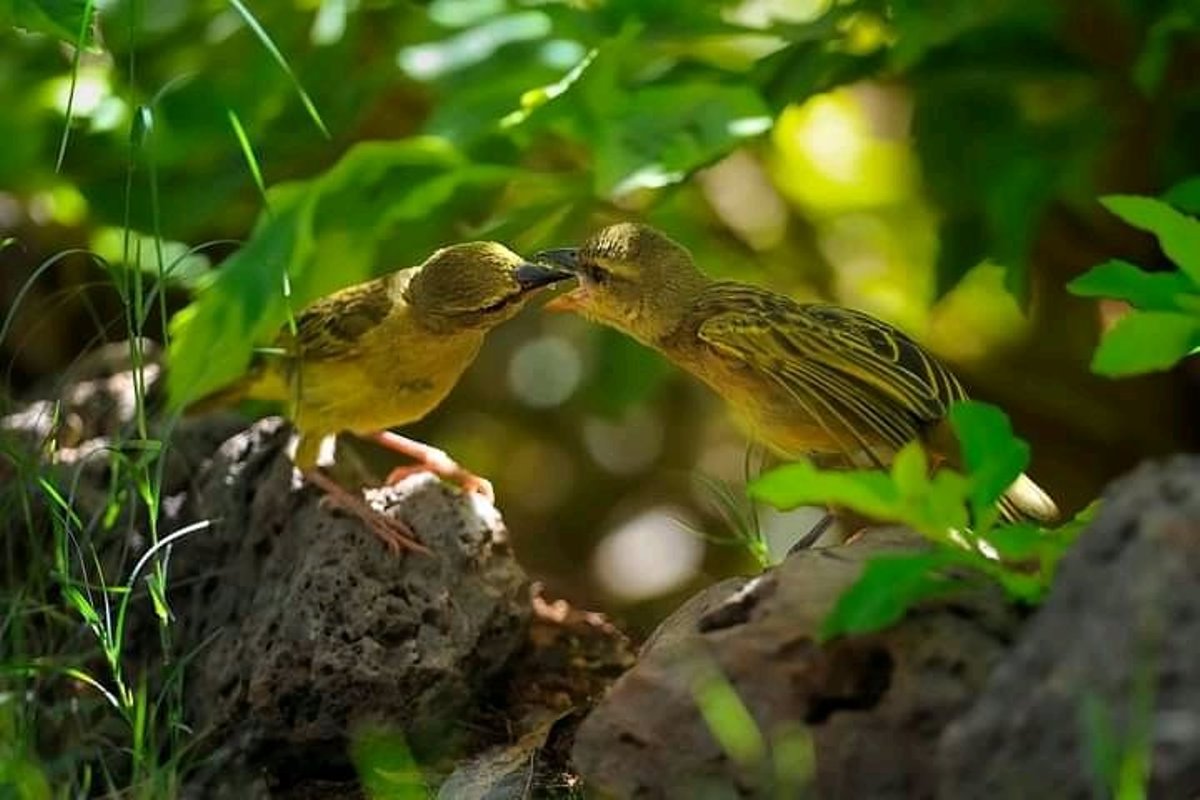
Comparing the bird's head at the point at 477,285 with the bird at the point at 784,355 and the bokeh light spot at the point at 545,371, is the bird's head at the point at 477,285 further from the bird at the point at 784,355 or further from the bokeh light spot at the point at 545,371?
the bokeh light spot at the point at 545,371

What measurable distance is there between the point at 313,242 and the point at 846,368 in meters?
1.16

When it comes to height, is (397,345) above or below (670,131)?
below

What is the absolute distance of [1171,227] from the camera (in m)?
2.25

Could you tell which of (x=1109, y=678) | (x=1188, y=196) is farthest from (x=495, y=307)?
(x=1109, y=678)

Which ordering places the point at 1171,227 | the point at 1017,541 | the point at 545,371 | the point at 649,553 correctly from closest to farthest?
1. the point at 1017,541
2. the point at 1171,227
3. the point at 545,371
4. the point at 649,553

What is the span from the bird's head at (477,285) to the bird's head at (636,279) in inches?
2.0

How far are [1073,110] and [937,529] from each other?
2284 mm

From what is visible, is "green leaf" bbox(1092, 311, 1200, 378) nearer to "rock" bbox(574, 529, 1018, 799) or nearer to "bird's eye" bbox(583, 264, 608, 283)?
"rock" bbox(574, 529, 1018, 799)

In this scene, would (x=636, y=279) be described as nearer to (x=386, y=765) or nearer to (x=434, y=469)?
(x=434, y=469)

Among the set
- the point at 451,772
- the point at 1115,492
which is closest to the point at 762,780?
the point at 1115,492

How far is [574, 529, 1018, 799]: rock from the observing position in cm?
208

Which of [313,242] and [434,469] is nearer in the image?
[434,469]

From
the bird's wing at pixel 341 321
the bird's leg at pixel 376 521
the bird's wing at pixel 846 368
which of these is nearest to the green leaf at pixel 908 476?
the bird's wing at pixel 846 368

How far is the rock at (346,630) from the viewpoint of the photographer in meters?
2.92
